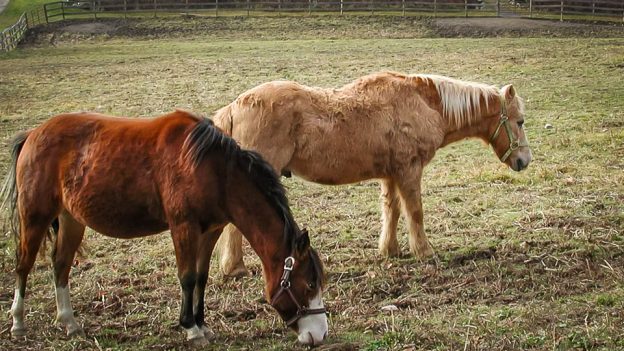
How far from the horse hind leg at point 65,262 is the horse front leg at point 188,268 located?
0.91 metres

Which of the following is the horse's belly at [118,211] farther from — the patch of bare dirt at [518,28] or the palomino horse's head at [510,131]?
the patch of bare dirt at [518,28]

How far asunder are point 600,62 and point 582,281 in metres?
15.4

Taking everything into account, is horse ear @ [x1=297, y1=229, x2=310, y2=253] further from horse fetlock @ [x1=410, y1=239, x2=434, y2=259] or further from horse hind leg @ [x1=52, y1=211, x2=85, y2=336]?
horse fetlock @ [x1=410, y1=239, x2=434, y2=259]

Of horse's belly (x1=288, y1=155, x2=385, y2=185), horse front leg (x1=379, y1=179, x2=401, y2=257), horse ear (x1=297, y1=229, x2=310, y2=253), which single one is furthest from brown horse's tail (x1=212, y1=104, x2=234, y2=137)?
horse ear (x1=297, y1=229, x2=310, y2=253)

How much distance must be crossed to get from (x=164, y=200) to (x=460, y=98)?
3451 millimetres

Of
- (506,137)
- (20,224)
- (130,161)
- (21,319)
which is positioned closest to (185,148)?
(130,161)

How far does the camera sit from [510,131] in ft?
24.9

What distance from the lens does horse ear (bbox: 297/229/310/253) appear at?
4.66m

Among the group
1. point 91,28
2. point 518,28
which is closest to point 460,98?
point 518,28

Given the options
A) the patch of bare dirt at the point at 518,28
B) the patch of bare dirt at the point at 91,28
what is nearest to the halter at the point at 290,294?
the patch of bare dirt at the point at 518,28

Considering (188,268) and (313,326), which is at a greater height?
(188,268)

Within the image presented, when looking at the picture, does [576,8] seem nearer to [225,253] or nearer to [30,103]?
[30,103]

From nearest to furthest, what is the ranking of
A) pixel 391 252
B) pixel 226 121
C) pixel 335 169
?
pixel 226 121 → pixel 335 169 → pixel 391 252

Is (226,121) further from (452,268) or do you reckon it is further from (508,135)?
(508,135)
